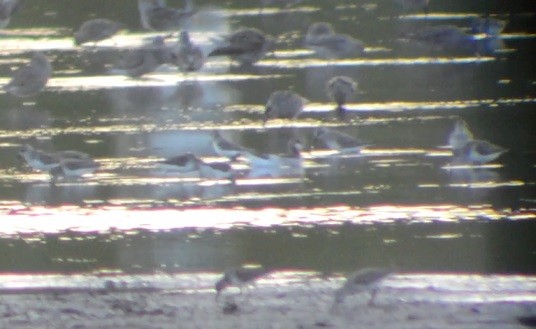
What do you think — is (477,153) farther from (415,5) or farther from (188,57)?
(415,5)

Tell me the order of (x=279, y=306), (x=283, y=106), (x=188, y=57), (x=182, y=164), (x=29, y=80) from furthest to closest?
(x=188, y=57) < (x=29, y=80) < (x=283, y=106) < (x=182, y=164) < (x=279, y=306)

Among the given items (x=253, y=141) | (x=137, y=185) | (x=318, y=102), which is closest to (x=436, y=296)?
(x=137, y=185)

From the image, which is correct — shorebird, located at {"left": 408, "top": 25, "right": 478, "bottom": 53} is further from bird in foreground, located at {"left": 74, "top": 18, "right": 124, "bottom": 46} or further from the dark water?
bird in foreground, located at {"left": 74, "top": 18, "right": 124, "bottom": 46}

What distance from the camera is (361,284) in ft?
18.4

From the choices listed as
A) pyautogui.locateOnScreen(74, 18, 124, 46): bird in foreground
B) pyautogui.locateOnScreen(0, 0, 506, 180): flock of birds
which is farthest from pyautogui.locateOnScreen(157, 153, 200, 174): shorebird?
pyautogui.locateOnScreen(74, 18, 124, 46): bird in foreground

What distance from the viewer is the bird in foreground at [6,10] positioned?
14555 millimetres

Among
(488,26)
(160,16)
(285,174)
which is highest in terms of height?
(160,16)

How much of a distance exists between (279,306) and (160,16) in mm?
9171

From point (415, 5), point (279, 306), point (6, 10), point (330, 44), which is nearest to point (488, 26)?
point (330, 44)

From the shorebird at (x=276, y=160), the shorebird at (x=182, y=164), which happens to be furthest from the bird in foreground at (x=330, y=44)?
the shorebird at (x=182, y=164)

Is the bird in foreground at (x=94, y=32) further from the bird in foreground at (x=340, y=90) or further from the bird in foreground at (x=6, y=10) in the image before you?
the bird in foreground at (x=340, y=90)

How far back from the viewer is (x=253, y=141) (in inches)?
374

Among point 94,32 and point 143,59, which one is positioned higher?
point 94,32

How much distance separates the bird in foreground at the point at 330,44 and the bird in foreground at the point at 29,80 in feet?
8.34
